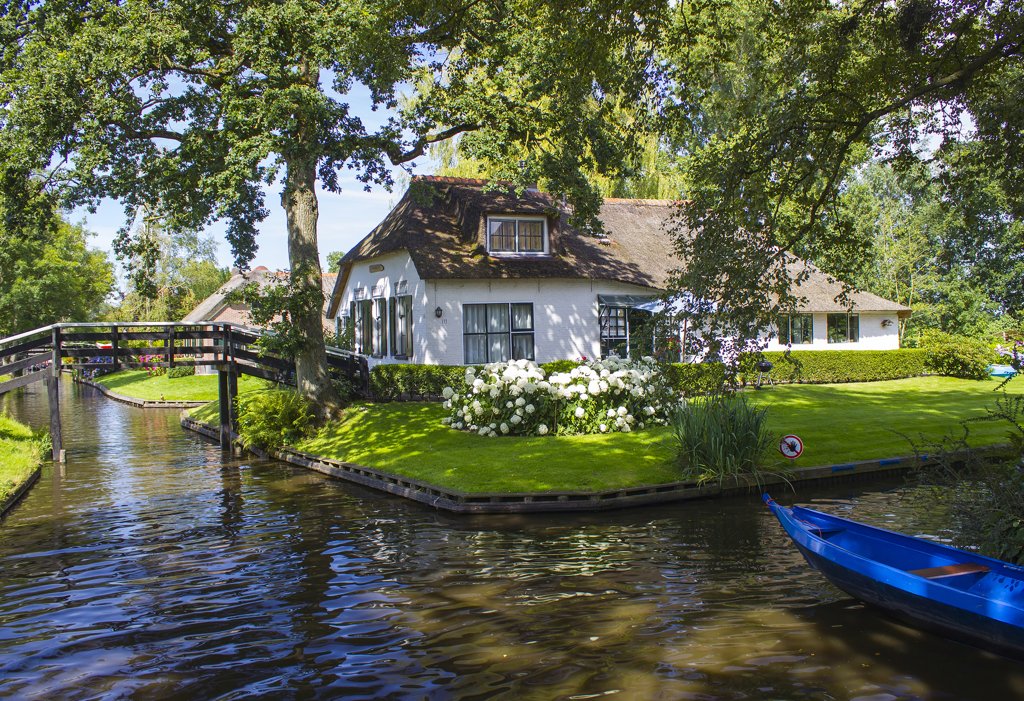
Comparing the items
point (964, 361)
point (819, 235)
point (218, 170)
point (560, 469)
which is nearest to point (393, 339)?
point (218, 170)

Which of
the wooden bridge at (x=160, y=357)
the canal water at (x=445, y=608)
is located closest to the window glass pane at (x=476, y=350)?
the wooden bridge at (x=160, y=357)

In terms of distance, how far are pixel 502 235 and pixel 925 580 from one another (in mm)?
21301

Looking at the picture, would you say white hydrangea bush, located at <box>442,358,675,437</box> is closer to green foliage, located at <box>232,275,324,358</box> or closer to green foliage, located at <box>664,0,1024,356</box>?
green foliage, located at <box>232,275,324,358</box>

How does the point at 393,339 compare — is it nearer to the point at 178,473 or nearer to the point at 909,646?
the point at 178,473

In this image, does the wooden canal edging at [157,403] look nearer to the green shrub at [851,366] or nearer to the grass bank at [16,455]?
the grass bank at [16,455]

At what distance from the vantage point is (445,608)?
30.8 feet

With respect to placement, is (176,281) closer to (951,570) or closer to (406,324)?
(406,324)

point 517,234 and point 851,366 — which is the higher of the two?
point 517,234

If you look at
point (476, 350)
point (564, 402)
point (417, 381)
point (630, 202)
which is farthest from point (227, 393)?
point (630, 202)

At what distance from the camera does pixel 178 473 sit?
18969 mm

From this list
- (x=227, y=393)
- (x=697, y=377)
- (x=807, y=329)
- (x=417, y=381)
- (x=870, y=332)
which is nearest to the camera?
(x=697, y=377)

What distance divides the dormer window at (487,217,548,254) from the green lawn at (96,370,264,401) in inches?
484

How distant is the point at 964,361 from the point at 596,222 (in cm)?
1813

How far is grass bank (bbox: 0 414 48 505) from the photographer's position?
16.6 metres
